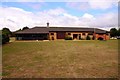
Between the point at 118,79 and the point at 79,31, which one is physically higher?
the point at 79,31

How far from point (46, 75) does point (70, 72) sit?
1.41m

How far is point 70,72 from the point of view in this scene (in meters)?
9.45

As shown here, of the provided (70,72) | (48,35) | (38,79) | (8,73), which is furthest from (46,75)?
(48,35)

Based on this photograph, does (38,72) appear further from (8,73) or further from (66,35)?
(66,35)

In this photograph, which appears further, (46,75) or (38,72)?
(38,72)

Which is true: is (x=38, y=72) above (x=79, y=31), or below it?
below

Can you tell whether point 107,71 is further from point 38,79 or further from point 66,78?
point 38,79

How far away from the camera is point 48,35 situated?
53.5m

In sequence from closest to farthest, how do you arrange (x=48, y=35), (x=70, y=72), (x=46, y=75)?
(x=46, y=75), (x=70, y=72), (x=48, y=35)

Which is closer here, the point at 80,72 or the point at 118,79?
the point at 118,79

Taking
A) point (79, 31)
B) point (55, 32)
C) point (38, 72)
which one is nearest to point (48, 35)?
point (55, 32)

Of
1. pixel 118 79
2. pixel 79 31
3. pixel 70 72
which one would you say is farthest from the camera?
pixel 79 31

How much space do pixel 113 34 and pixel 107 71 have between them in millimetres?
83079

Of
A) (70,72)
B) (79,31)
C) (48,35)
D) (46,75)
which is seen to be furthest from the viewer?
(79,31)
